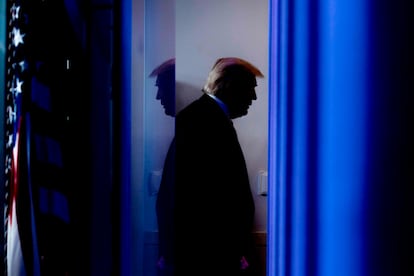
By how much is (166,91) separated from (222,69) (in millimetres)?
1063

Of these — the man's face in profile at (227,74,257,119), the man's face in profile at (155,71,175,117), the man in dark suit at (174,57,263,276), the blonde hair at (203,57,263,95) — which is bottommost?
the man in dark suit at (174,57,263,276)

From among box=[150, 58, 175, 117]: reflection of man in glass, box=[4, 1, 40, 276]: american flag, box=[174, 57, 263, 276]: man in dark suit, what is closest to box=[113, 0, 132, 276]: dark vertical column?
box=[150, 58, 175, 117]: reflection of man in glass

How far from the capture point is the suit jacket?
161 centimetres

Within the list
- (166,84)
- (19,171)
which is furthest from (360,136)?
(19,171)

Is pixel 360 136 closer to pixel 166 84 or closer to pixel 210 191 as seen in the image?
pixel 166 84

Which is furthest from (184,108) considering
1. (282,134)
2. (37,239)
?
(282,134)

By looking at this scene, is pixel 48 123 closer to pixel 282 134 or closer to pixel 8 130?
pixel 8 130

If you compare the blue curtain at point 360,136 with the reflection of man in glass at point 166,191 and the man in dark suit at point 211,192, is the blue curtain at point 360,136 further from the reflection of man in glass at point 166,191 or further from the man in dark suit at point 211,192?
the man in dark suit at point 211,192

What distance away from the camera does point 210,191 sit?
1.67m

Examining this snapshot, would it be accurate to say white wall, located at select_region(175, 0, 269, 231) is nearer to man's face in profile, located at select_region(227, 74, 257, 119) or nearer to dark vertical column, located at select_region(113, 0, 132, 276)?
man's face in profile, located at select_region(227, 74, 257, 119)

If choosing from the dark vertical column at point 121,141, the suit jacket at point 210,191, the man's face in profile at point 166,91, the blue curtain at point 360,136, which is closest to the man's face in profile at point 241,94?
the suit jacket at point 210,191

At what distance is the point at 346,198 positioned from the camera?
0.31 meters

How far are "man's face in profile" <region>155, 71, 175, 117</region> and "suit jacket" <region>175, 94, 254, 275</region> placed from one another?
0.62 metres

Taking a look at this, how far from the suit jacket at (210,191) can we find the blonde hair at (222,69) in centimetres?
19
